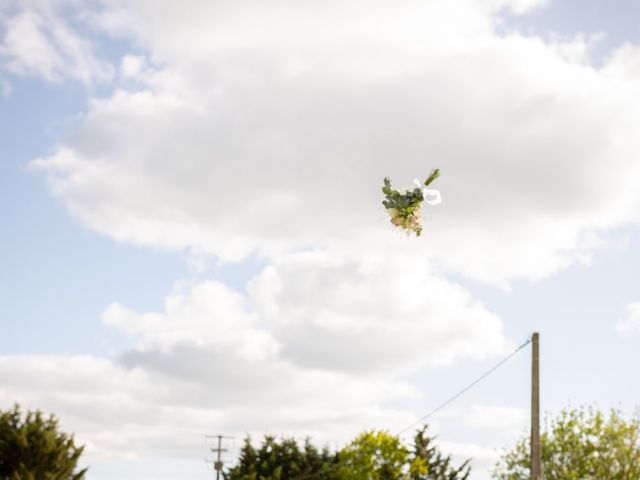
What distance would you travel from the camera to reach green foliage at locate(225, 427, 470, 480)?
57406mm

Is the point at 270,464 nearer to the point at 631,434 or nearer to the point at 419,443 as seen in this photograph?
the point at 419,443

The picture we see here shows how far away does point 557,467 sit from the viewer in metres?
56.2

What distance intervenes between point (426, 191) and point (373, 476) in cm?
5264

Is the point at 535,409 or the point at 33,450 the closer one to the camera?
A: the point at 535,409

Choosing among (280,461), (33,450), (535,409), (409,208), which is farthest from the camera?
(280,461)

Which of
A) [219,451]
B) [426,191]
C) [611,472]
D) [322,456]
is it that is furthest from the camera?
[219,451]

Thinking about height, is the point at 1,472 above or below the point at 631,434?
below

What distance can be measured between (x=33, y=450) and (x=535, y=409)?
118ft

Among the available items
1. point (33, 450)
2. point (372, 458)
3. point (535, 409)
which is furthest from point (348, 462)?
point (535, 409)

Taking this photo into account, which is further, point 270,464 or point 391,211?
point 270,464

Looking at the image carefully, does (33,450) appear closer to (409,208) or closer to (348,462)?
(348,462)

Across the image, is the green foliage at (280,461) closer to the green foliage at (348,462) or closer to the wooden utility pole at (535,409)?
the green foliage at (348,462)

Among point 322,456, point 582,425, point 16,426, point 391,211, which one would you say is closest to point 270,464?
point 322,456

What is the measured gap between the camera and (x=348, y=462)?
60188 millimetres
